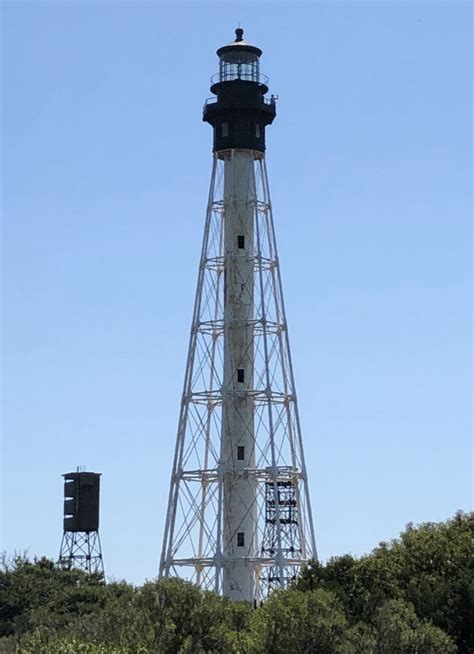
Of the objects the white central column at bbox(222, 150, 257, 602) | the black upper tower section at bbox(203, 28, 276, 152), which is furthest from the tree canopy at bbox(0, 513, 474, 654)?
the black upper tower section at bbox(203, 28, 276, 152)

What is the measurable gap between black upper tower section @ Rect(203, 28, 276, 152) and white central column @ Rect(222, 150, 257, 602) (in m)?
3.05

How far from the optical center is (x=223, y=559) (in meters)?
98.6

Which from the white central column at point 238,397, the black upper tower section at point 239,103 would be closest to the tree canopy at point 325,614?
the white central column at point 238,397

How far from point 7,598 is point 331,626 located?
46756mm

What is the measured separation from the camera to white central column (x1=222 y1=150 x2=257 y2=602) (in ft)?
327

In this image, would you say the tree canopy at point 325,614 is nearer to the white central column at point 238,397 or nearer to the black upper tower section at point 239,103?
the white central column at point 238,397

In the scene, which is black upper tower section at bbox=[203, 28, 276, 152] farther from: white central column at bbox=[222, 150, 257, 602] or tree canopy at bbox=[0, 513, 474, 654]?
tree canopy at bbox=[0, 513, 474, 654]

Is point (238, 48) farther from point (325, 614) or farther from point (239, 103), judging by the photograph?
point (325, 614)

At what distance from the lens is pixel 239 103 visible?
10456cm

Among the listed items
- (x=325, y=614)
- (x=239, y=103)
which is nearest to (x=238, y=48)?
(x=239, y=103)

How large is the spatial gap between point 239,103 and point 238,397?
746 inches

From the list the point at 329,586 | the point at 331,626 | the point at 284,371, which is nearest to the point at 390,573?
the point at 329,586

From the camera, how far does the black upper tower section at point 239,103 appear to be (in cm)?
10388

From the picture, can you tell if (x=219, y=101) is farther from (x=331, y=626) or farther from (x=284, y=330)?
(x=331, y=626)
